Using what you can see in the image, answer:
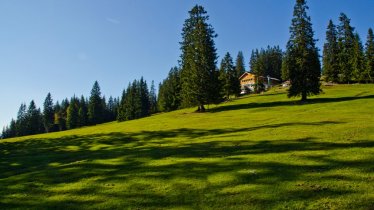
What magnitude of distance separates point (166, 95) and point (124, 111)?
58.1ft

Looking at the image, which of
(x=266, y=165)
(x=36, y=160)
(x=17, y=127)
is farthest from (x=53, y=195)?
(x=17, y=127)

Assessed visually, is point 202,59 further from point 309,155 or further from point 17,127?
point 17,127

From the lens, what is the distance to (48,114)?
13888 centimetres

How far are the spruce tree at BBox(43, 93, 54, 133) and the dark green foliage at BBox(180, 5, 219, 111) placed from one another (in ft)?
292

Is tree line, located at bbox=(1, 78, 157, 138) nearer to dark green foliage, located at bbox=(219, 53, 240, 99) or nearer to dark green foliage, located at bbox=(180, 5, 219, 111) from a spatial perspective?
dark green foliage, located at bbox=(219, 53, 240, 99)

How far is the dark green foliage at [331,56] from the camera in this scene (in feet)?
315

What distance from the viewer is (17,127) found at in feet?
452

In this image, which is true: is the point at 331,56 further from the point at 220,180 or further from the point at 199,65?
the point at 220,180

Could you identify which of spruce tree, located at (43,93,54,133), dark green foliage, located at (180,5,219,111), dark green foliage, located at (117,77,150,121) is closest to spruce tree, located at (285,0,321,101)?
dark green foliage, located at (180,5,219,111)

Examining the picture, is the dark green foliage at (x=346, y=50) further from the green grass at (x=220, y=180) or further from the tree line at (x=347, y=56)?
the green grass at (x=220, y=180)

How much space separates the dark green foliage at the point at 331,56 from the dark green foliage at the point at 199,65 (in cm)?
4609

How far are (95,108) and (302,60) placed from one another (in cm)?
9499

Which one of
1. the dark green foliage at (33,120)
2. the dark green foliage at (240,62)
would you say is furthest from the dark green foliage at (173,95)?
the dark green foliage at (240,62)

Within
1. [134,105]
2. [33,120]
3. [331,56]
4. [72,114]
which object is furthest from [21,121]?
[331,56]
